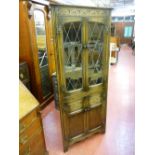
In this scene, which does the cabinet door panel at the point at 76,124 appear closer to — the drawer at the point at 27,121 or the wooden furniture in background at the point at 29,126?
the wooden furniture in background at the point at 29,126

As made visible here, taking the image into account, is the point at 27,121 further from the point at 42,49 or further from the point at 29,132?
the point at 42,49

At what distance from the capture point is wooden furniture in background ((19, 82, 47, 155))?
1.50 meters

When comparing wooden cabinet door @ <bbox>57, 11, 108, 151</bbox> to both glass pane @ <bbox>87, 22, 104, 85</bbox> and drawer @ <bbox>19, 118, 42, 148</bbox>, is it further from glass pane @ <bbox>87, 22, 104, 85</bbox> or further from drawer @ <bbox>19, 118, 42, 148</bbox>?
drawer @ <bbox>19, 118, 42, 148</bbox>

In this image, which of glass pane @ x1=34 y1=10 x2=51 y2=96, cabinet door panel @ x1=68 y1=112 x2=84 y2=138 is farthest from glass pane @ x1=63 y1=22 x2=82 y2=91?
glass pane @ x1=34 y1=10 x2=51 y2=96

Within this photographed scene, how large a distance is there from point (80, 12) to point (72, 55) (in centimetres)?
50

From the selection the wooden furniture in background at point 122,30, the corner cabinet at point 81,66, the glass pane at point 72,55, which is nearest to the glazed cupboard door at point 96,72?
the corner cabinet at point 81,66

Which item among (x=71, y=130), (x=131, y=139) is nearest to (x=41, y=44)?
(x=71, y=130)

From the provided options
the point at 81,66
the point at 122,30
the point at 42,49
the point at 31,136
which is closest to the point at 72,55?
the point at 81,66

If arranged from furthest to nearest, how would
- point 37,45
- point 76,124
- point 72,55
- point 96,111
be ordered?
1. point 37,45
2. point 96,111
3. point 76,124
4. point 72,55

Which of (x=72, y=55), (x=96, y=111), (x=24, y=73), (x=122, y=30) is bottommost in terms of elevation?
(x=96, y=111)

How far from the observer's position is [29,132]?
5.30ft
